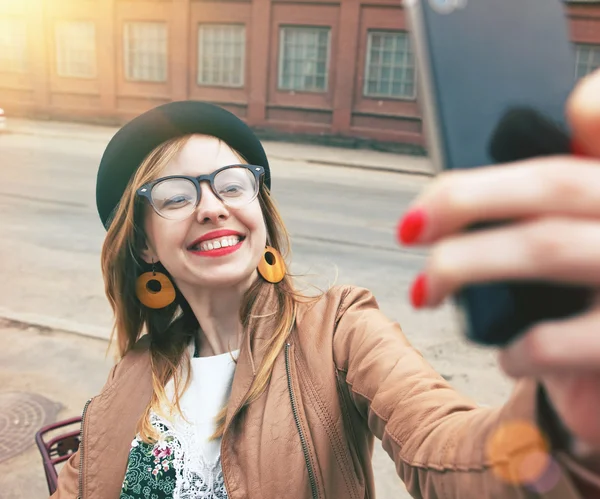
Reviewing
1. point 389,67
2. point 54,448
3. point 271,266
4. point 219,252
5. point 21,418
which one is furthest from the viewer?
point 389,67

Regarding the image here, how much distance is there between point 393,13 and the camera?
16.6m

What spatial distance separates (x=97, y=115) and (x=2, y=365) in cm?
1785

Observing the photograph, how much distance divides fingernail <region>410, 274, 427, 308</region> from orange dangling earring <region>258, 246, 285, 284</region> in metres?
1.40

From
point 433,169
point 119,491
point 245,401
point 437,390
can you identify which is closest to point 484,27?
point 433,169

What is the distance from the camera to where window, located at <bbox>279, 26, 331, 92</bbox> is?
17.7 metres

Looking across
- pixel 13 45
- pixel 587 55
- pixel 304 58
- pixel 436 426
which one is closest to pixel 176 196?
pixel 436 426

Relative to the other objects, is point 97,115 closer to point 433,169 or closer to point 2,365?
point 2,365

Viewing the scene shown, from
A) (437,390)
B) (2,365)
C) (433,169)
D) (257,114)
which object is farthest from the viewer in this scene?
(257,114)

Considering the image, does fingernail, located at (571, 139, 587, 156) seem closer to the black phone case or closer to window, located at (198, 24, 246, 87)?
the black phone case

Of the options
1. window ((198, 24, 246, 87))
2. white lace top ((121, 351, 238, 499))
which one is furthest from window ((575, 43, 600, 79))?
white lace top ((121, 351, 238, 499))

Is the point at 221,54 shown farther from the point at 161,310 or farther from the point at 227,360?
the point at 227,360

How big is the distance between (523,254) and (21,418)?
374 centimetres

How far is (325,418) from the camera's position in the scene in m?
1.46

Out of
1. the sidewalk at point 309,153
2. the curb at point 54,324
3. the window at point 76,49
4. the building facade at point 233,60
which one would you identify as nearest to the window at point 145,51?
the building facade at point 233,60
